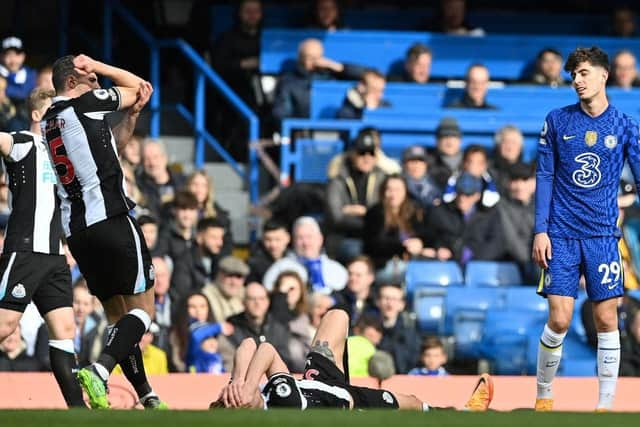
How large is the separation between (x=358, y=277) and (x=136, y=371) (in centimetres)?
406

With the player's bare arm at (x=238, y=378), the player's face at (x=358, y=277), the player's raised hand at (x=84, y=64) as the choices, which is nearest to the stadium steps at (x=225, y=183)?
the player's face at (x=358, y=277)

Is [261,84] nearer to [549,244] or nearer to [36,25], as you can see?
[36,25]

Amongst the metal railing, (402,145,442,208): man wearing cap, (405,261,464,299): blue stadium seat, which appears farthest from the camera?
the metal railing

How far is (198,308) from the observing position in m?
12.4

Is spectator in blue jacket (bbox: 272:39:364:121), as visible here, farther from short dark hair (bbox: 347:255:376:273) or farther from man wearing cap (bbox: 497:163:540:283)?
short dark hair (bbox: 347:255:376:273)

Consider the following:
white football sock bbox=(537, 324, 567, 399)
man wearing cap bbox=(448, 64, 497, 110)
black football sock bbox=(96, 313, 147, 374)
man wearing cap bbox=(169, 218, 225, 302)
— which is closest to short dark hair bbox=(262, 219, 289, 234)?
man wearing cap bbox=(169, 218, 225, 302)

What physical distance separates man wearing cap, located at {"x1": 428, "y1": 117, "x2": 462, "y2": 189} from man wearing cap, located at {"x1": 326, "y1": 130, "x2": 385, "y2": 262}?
68 cm

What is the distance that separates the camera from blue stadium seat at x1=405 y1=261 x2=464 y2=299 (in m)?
13.4

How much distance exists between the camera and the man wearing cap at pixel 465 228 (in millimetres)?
13727

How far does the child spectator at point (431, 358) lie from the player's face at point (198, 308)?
1.70m

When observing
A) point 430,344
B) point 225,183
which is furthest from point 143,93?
point 225,183

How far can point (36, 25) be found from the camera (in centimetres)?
1720

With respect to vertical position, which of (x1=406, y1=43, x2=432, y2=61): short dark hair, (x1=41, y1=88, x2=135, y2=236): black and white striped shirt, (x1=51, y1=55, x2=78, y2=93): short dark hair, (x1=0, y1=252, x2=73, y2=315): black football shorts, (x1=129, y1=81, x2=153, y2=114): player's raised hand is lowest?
(x1=0, y1=252, x2=73, y2=315): black football shorts

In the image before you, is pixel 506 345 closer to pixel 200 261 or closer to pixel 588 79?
pixel 200 261
